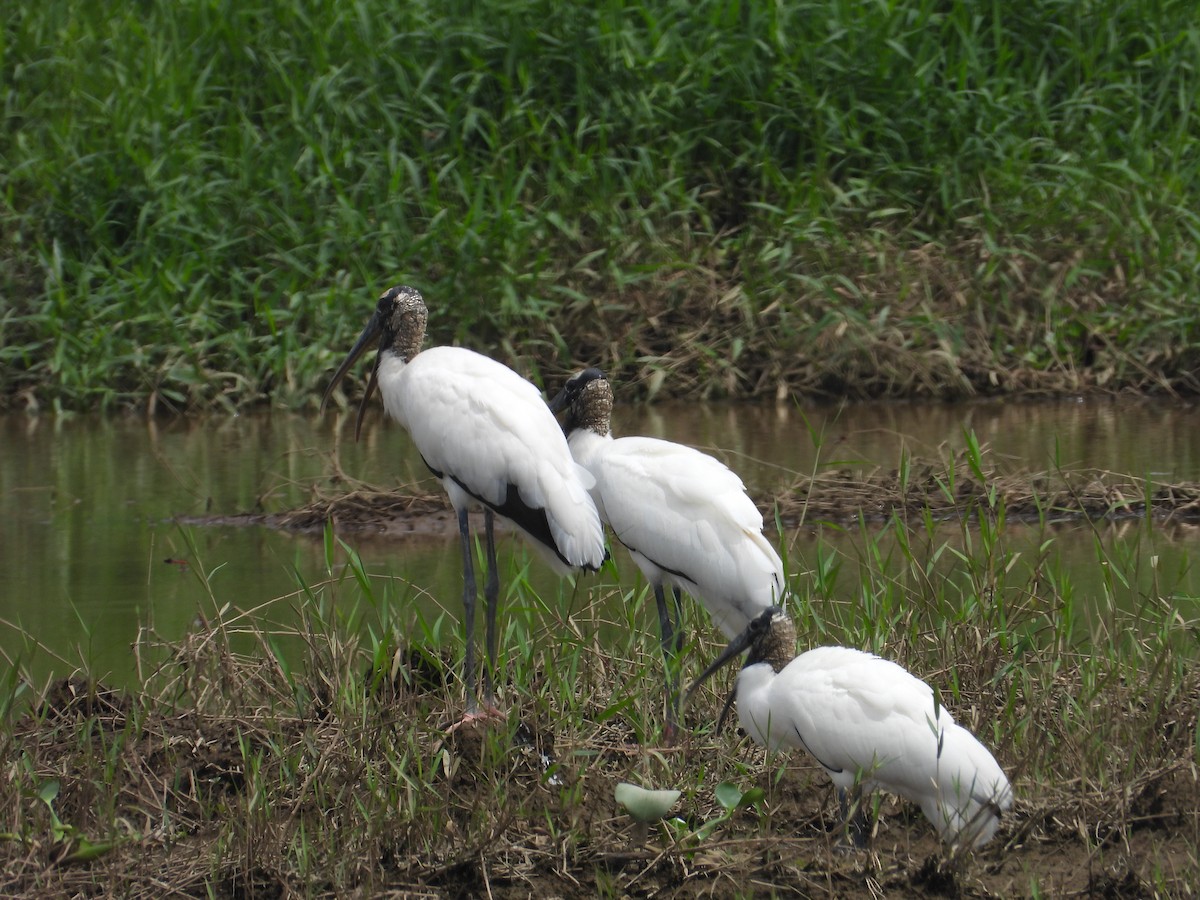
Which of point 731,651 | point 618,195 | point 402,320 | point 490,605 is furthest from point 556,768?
point 618,195

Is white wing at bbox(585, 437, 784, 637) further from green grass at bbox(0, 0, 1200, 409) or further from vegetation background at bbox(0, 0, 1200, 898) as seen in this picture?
green grass at bbox(0, 0, 1200, 409)

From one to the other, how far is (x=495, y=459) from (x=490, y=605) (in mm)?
369

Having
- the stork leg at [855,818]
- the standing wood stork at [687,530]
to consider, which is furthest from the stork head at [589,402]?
the stork leg at [855,818]

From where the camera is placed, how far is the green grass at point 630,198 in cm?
984

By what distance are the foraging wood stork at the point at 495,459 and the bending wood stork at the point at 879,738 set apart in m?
0.85

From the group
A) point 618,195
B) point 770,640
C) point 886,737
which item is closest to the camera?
point 886,737

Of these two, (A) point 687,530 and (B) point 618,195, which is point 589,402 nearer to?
(A) point 687,530

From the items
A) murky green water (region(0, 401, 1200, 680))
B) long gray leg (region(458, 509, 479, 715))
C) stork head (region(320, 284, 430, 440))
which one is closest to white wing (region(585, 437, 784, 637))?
murky green water (region(0, 401, 1200, 680))

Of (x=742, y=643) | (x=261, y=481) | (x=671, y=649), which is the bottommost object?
(x=261, y=481)

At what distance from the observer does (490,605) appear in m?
4.45

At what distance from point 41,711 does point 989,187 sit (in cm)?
756

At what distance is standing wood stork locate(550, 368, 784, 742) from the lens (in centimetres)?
447

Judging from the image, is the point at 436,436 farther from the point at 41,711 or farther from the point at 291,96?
the point at 291,96

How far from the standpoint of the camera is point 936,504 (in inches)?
268
